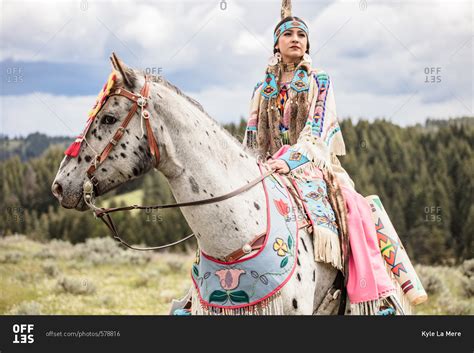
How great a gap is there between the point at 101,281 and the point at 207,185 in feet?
33.2

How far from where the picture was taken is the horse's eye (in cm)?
375

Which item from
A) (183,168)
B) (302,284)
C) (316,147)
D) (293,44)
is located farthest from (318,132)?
(183,168)

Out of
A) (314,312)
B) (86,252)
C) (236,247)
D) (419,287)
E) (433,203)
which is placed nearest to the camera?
(236,247)

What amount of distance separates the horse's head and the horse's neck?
0.40ft

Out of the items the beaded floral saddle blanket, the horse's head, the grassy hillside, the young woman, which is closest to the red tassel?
the horse's head

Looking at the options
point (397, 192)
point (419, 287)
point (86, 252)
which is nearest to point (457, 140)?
point (397, 192)

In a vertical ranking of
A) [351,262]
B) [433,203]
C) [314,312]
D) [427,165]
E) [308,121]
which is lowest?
[314,312]

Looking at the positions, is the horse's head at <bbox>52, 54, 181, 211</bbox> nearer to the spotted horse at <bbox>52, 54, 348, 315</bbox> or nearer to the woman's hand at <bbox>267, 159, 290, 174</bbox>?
the spotted horse at <bbox>52, 54, 348, 315</bbox>

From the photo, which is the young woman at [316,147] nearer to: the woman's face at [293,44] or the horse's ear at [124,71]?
the woman's face at [293,44]

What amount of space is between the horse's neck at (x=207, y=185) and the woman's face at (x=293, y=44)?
1.32 m

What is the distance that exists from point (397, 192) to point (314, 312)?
14771mm

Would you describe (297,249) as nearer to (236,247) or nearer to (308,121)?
(236,247)

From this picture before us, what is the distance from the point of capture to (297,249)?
4.09m

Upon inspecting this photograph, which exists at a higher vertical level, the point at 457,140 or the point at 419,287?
the point at 457,140
